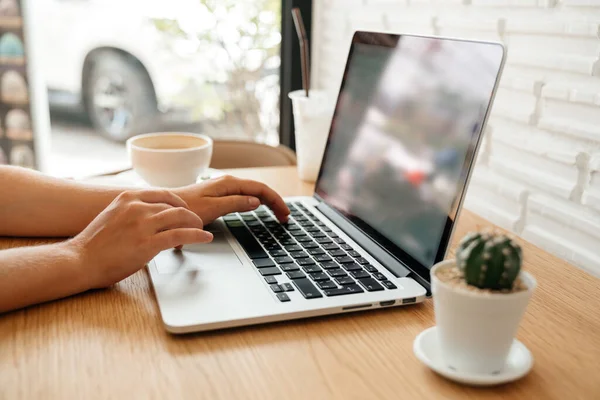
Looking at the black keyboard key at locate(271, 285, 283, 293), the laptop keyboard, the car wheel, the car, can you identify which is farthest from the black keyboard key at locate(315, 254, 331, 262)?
the car wheel

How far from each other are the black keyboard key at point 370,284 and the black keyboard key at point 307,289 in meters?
0.06

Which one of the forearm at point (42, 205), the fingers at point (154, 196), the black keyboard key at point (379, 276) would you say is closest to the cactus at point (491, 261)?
the black keyboard key at point (379, 276)

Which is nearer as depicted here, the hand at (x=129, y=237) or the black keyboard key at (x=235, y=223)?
the hand at (x=129, y=237)

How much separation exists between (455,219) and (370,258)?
0.14 m

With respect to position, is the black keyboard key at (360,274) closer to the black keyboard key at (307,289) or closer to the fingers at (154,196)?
the black keyboard key at (307,289)

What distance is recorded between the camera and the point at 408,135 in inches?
32.2

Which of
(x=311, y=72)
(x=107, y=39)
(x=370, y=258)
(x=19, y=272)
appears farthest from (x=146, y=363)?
(x=107, y=39)

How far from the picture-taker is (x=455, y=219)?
0.69 m

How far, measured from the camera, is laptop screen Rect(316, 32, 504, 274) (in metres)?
0.70

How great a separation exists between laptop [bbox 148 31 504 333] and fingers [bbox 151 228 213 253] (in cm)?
4

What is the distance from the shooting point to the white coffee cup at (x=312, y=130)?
123 centimetres

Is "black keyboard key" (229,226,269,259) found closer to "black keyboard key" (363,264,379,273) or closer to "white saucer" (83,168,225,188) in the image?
"black keyboard key" (363,264,379,273)

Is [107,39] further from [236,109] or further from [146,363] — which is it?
[146,363]

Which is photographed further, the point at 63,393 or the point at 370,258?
the point at 370,258
